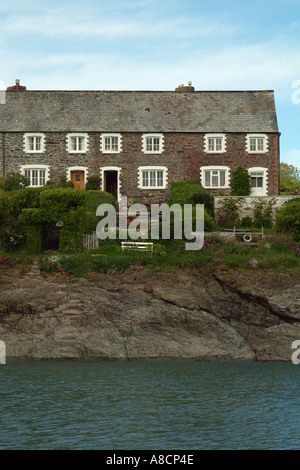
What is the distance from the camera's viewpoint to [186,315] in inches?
1293

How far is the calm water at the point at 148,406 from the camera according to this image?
1767 centimetres

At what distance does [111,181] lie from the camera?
52.7 meters

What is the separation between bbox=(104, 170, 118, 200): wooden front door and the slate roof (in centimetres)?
366

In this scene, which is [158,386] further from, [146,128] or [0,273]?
[146,128]

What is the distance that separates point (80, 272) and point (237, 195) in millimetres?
19283

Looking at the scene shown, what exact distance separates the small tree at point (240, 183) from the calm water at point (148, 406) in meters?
23.6

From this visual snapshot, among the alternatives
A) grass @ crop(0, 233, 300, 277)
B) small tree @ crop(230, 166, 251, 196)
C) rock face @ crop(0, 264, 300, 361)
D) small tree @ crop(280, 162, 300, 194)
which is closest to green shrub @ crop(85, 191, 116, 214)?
grass @ crop(0, 233, 300, 277)

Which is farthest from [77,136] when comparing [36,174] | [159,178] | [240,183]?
[240,183]

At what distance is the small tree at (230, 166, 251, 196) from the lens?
51.2 metres

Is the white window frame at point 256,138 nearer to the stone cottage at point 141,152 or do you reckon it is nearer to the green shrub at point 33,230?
the stone cottage at point 141,152

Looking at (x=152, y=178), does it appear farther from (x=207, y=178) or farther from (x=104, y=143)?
(x=104, y=143)

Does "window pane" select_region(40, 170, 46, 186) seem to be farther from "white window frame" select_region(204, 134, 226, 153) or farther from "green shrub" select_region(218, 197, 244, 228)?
"green shrub" select_region(218, 197, 244, 228)

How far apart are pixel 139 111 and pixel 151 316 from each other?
2595 centimetres
